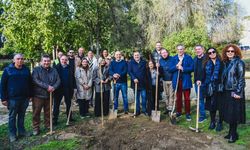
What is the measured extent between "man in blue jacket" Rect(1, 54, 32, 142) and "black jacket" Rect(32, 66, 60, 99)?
210mm

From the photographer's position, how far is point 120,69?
8.98 metres

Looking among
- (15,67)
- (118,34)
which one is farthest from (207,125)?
(118,34)

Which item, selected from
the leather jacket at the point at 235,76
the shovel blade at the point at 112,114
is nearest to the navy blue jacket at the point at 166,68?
the shovel blade at the point at 112,114

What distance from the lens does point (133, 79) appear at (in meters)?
8.86

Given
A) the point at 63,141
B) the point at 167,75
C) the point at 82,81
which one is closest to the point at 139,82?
the point at 167,75

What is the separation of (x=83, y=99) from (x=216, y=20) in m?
17.6

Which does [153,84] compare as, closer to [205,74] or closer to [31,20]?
[205,74]

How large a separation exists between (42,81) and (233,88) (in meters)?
4.24

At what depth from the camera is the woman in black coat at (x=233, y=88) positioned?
20.2ft

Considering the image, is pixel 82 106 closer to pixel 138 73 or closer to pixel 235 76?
pixel 138 73

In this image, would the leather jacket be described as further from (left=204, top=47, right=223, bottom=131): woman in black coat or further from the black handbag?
the black handbag

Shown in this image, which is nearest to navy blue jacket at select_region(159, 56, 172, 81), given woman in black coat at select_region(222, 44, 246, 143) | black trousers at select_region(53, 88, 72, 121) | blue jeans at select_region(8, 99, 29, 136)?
woman in black coat at select_region(222, 44, 246, 143)

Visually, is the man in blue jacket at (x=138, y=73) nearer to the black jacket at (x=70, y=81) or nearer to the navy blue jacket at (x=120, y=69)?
the navy blue jacket at (x=120, y=69)

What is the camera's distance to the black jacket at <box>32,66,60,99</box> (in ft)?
24.0
